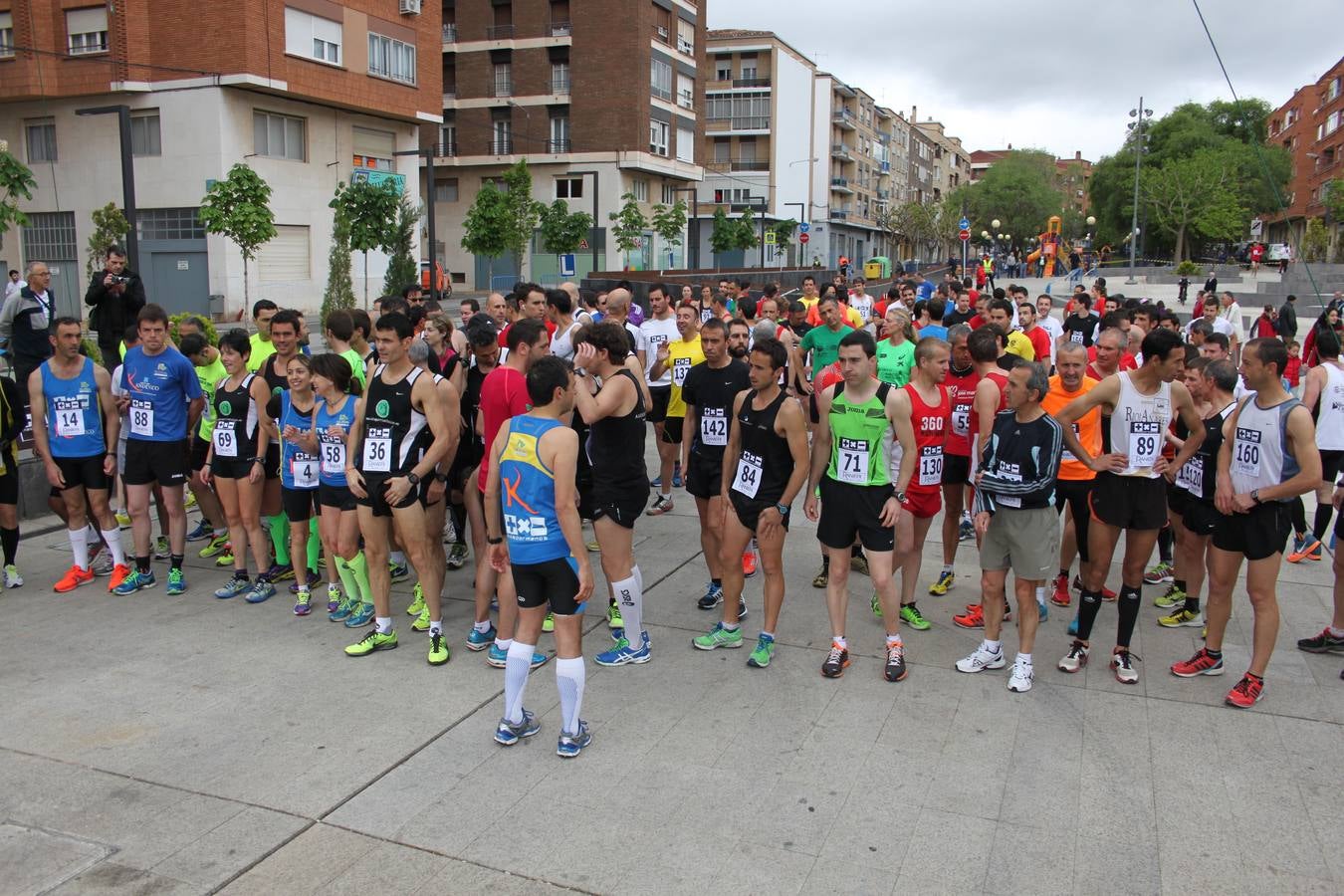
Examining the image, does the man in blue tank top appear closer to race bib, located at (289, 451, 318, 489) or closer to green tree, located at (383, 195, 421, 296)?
race bib, located at (289, 451, 318, 489)

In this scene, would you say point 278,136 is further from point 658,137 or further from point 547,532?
point 547,532

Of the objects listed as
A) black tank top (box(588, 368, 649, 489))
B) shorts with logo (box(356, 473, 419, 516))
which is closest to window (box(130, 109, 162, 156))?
shorts with logo (box(356, 473, 419, 516))

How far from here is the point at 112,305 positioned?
10.4 m

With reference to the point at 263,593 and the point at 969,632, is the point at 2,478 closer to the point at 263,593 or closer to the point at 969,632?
the point at 263,593

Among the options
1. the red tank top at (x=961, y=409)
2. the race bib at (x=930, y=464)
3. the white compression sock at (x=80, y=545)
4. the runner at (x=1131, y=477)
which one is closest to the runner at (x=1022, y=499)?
the runner at (x=1131, y=477)

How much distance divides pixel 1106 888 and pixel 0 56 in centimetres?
4051

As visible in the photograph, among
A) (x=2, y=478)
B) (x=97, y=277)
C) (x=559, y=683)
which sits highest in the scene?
(x=97, y=277)

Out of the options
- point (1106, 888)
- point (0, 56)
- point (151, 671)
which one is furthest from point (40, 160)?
point (1106, 888)

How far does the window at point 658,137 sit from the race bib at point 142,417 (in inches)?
1935

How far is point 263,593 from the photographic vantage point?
23.1ft

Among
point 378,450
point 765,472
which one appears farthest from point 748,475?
point 378,450

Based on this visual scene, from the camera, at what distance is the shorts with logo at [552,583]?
4582mm

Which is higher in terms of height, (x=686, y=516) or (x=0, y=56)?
(x=0, y=56)

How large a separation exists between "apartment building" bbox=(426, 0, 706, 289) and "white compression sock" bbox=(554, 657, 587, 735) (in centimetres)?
4693
